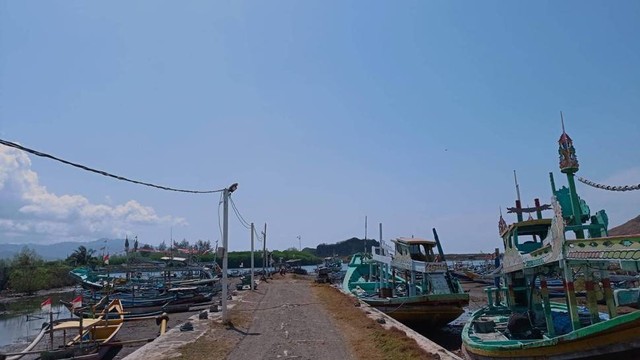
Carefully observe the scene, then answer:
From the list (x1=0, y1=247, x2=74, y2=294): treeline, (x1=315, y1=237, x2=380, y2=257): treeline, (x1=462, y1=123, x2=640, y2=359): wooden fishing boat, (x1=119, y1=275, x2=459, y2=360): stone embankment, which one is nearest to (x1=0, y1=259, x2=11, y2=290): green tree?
(x1=0, y1=247, x2=74, y2=294): treeline

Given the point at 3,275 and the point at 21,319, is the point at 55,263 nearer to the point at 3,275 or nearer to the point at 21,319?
the point at 3,275

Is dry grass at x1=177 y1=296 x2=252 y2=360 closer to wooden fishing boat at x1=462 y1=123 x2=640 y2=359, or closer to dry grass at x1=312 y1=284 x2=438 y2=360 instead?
dry grass at x1=312 y1=284 x2=438 y2=360

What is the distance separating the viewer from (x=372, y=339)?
12.7m

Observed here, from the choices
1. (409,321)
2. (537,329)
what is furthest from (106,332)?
(537,329)

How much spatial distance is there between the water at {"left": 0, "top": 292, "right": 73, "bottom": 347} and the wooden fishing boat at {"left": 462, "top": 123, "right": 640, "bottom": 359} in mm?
19216

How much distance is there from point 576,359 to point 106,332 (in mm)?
16125

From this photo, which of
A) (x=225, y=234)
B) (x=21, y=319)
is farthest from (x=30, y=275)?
(x=225, y=234)

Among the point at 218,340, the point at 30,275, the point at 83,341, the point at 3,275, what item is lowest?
the point at 83,341

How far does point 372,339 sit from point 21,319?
34.9 meters

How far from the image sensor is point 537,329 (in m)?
13.3

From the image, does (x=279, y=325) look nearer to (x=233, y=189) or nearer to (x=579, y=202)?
(x=233, y=189)

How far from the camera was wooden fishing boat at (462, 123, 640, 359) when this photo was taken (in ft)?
27.7

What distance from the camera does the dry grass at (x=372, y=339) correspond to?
1057 centimetres

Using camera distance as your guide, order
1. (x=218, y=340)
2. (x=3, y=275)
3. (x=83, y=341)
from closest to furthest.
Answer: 1. (x=218, y=340)
2. (x=83, y=341)
3. (x=3, y=275)
